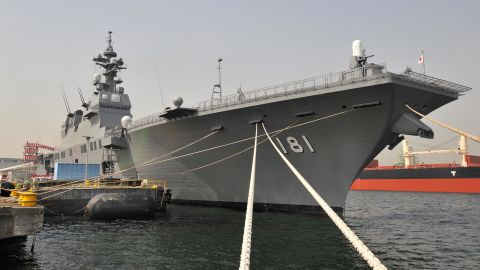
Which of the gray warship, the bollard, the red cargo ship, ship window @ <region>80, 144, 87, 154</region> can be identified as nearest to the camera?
the bollard

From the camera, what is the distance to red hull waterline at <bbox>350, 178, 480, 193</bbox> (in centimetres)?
4430

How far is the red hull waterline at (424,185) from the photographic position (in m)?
44.3

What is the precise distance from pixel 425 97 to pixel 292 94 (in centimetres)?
576

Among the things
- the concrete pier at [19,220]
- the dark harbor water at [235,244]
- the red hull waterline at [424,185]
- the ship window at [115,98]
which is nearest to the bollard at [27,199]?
the concrete pier at [19,220]

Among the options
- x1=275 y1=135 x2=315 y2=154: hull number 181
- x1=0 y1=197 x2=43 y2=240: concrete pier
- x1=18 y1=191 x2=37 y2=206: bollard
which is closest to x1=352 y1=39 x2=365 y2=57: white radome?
x1=275 y1=135 x2=315 y2=154: hull number 181

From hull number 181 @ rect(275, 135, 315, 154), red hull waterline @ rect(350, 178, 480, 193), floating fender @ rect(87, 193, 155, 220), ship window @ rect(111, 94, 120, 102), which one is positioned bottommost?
red hull waterline @ rect(350, 178, 480, 193)

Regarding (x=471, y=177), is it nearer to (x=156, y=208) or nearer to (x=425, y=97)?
(x=425, y=97)

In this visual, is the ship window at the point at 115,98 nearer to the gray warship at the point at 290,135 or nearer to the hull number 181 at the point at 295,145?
the gray warship at the point at 290,135

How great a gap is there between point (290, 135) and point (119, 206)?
940 centimetres

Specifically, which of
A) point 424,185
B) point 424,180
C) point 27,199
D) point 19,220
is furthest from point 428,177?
point 19,220

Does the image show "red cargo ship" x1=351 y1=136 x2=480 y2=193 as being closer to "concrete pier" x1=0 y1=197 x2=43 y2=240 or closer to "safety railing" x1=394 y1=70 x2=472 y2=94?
"safety railing" x1=394 y1=70 x2=472 y2=94

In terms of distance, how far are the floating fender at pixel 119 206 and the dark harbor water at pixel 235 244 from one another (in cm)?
90

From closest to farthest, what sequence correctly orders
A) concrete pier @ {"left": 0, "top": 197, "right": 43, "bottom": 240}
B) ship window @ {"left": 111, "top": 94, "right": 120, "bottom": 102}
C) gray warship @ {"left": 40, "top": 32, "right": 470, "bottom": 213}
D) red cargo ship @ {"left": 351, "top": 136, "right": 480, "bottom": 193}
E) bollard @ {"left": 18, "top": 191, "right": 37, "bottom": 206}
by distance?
concrete pier @ {"left": 0, "top": 197, "right": 43, "bottom": 240}
bollard @ {"left": 18, "top": 191, "right": 37, "bottom": 206}
gray warship @ {"left": 40, "top": 32, "right": 470, "bottom": 213}
ship window @ {"left": 111, "top": 94, "right": 120, "bottom": 102}
red cargo ship @ {"left": 351, "top": 136, "right": 480, "bottom": 193}

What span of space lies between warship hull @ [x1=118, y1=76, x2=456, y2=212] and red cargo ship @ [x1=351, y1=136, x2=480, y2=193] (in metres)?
34.1
